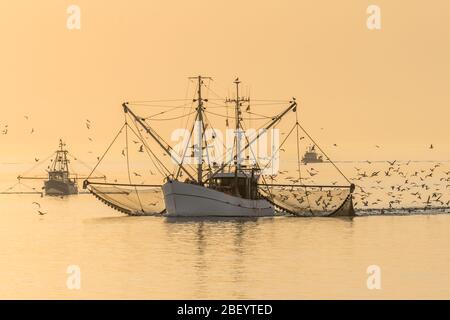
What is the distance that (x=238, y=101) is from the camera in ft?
407

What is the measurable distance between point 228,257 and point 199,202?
31076 millimetres

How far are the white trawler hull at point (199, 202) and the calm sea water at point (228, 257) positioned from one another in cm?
182

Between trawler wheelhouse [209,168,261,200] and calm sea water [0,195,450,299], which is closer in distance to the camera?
calm sea water [0,195,450,299]

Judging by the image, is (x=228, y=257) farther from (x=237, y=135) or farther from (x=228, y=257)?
(x=237, y=135)

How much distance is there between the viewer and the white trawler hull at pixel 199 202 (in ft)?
381

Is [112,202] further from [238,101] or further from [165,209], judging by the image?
[238,101]

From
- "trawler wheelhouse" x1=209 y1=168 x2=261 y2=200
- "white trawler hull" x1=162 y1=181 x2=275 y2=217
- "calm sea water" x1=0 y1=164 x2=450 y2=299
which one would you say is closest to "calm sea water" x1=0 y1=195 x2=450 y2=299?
"calm sea water" x1=0 y1=164 x2=450 y2=299

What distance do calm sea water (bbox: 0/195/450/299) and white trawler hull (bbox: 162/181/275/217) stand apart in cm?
182

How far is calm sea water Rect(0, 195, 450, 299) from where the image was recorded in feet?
226

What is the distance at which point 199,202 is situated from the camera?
11644cm

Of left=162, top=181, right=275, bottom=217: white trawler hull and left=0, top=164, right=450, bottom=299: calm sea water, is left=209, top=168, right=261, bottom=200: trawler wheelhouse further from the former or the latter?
left=0, top=164, right=450, bottom=299: calm sea water

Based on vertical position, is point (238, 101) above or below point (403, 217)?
above

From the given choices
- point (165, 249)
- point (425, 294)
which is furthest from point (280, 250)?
point (425, 294)
